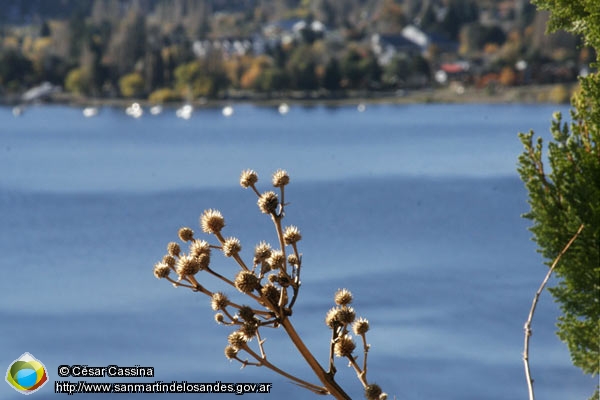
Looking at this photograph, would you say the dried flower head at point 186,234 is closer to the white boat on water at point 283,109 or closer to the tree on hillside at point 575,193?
the tree on hillside at point 575,193

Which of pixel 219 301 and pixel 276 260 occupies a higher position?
pixel 276 260

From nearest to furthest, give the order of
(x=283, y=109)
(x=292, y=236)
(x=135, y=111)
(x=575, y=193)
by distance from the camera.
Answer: (x=292, y=236)
(x=575, y=193)
(x=283, y=109)
(x=135, y=111)

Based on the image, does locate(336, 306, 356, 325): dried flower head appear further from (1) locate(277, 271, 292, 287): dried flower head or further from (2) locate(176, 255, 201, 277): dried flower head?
(2) locate(176, 255, 201, 277): dried flower head

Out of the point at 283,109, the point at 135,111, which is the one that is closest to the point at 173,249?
the point at 283,109

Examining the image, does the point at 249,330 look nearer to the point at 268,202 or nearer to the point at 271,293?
the point at 271,293

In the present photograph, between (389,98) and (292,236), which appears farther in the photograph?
(389,98)

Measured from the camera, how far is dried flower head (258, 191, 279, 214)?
216cm

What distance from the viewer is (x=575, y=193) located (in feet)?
18.4

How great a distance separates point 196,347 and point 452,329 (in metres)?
4.63

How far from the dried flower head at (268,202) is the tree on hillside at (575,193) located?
3.57 metres

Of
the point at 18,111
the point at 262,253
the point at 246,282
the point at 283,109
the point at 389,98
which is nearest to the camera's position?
the point at 246,282

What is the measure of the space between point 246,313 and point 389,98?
82.1 meters

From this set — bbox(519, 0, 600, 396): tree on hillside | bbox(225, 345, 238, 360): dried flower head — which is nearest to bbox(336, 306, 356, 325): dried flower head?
bbox(225, 345, 238, 360): dried flower head

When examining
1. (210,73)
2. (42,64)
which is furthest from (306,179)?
(42,64)
